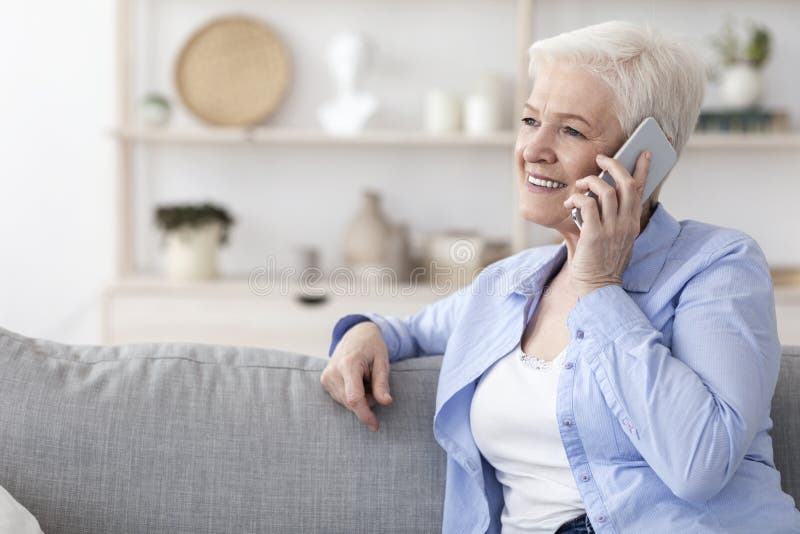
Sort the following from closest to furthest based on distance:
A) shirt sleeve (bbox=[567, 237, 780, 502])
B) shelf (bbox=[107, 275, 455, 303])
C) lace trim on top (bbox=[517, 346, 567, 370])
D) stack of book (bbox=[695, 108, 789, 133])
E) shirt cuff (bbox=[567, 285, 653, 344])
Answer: shirt sleeve (bbox=[567, 237, 780, 502]) → shirt cuff (bbox=[567, 285, 653, 344]) → lace trim on top (bbox=[517, 346, 567, 370]) → shelf (bbox=[107, 275, 455, 303]) → stack of book (bbox=[695, 108, 789, 133])

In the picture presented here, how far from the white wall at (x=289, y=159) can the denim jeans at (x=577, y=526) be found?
2523 mm

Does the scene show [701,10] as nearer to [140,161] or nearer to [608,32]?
[140,161]

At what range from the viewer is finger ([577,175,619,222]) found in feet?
4.18

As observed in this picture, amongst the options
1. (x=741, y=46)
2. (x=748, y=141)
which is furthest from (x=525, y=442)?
(x=741, y=46)

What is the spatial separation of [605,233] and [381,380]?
1.37ft

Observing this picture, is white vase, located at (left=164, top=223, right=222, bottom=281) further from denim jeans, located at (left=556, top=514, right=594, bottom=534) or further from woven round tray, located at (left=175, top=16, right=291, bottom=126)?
denim jeans, located at (left=556, top=514, right=594, bottom=534)

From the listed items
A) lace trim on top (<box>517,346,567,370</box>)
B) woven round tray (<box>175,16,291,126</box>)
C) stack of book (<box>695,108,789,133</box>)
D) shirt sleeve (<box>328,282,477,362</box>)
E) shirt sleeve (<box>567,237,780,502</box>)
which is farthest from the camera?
woven round tray (<box>175,16,291,126</box>)

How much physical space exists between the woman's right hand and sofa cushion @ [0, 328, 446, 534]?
0.02 meters

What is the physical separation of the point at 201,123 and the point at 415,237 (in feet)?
3.18

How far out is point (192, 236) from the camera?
346 centimetres

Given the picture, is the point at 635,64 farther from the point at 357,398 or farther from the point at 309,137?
the point at 309,137

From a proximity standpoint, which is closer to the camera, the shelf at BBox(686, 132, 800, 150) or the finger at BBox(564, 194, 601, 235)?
the finger at BBox(564, 194, 601, 235)

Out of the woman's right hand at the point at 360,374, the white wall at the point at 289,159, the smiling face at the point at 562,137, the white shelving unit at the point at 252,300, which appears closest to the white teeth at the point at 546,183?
the smiling face at the point at 562,137

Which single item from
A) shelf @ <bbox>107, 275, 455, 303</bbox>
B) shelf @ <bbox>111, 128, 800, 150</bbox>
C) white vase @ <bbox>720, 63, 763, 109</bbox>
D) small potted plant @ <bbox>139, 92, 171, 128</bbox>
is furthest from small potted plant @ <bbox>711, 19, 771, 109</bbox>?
small potted plant @ <bbox>139, 92, 171, 128</bbox>
